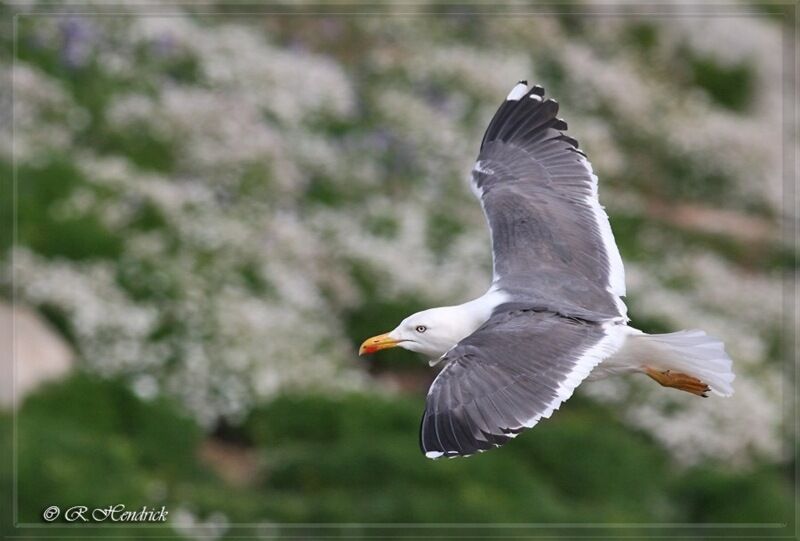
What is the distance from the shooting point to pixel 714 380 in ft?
17.9

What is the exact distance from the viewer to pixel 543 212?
6348 millimetres

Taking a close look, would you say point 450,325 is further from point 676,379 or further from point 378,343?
point 676,379

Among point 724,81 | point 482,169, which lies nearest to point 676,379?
point 482,169

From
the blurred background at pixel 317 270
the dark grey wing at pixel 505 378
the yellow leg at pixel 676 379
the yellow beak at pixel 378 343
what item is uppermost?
the blurred background at pixel 317 270

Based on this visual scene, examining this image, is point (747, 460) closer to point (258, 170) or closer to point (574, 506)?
point (574, 506)

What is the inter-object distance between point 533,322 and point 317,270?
708cm

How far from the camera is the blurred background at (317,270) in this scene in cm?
Answer: 979

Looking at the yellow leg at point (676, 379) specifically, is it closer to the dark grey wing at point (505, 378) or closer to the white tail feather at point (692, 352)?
the white tail feather at point (692, 352)

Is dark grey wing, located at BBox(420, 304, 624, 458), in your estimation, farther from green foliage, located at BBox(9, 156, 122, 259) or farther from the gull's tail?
green foliage, located at BBox(9, 156, 122, 259)

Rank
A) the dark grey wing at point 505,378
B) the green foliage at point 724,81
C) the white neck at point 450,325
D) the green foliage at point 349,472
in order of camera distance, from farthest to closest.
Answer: the green foliage at point 724,81 → the green foliage at point 349,472 → the white neck at point 450,325 → the dark grey wing at point 505,378

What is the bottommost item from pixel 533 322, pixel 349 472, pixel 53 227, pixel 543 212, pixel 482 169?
pixel 533 322

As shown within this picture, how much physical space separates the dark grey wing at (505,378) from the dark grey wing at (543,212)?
43 centimetres

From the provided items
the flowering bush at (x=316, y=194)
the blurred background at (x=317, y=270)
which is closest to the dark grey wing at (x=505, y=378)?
the blurred background at (x=317, y=270)

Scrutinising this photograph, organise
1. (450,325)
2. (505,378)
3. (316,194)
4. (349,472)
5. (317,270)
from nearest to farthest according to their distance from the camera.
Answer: (505,378) → (450,325) → (349,472) → (317,270) → (316,194)
